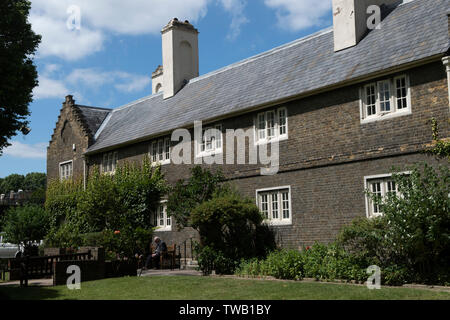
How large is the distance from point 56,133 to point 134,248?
18196 millimetres

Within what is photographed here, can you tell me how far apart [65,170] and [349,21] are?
2115 cm

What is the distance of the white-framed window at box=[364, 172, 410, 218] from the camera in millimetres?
15570

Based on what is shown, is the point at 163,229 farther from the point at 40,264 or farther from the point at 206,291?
the point at 206,291

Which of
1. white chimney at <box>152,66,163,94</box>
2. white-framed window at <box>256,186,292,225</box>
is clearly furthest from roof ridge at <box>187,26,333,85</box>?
white chimney at <box>152,66,163,94</box>

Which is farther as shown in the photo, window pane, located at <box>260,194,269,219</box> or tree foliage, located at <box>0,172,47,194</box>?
tree foliage, located at <box>0,172,47,194</box>

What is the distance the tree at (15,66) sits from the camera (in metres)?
19.7

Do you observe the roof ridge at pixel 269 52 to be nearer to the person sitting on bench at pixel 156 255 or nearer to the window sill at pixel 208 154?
Answer: the window sill at pixel 208 154

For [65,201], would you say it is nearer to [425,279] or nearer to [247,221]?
[247,221]

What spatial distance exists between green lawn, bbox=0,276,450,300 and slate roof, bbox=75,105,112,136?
17.9 meters

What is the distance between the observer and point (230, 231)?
62.3 ft

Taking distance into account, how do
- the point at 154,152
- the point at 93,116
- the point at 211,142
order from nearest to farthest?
the point at 211,142, the point at 154,152, the point at 93,116

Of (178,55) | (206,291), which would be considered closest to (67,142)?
(178,55)

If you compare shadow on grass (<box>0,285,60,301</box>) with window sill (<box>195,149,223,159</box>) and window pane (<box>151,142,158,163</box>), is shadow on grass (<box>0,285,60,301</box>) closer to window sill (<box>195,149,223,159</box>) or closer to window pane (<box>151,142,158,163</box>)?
window sill (<box>195,149,223,159</box>)
